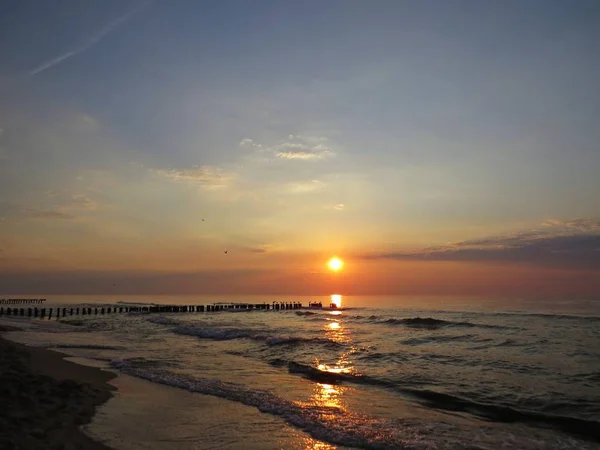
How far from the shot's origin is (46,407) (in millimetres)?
8391

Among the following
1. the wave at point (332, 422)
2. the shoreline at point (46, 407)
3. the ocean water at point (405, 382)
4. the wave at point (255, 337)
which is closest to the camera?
the shoreline at point (46, 407)

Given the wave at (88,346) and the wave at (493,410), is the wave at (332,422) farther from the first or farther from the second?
the wave at (88,346)

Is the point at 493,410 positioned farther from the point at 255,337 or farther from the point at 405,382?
the point at 255,337

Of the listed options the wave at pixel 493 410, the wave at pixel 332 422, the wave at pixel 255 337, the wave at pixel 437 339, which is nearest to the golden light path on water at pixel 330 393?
the wave at pixel 332 422

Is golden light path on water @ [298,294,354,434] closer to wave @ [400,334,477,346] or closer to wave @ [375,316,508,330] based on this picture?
wave @ [400,334,477,346]

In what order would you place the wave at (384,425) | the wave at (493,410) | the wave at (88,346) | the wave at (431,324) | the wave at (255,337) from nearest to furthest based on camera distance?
the wave at (384,425) → the wave at (493,410) → the wave at (88,346) → the wave at (255,337) → the wave at (431,324)

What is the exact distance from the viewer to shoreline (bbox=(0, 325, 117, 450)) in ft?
21.6

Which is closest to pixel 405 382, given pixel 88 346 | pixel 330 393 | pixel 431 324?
pixel 330 393

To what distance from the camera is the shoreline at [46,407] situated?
660 centimetres

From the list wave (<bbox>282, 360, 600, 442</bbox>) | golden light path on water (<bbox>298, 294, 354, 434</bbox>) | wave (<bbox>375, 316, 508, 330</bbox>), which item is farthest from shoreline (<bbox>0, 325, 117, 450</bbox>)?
wave (<bbox>375, 316, 508, 330</bbox>)

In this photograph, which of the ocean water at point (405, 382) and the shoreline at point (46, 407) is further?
the ocean water at point (405, 382)

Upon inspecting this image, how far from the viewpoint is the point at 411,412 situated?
1080 centimetres

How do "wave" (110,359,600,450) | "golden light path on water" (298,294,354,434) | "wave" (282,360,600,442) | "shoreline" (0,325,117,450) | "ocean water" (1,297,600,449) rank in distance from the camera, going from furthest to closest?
"golden light path on water" (298,294,354,434), "wave" (282,360,600,442), "ocean water" (1,297,600,449), "wave" (110,359,600,450), "shoreline" (0,325,117,450)

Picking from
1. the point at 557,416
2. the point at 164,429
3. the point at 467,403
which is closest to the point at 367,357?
the point at 467,403
